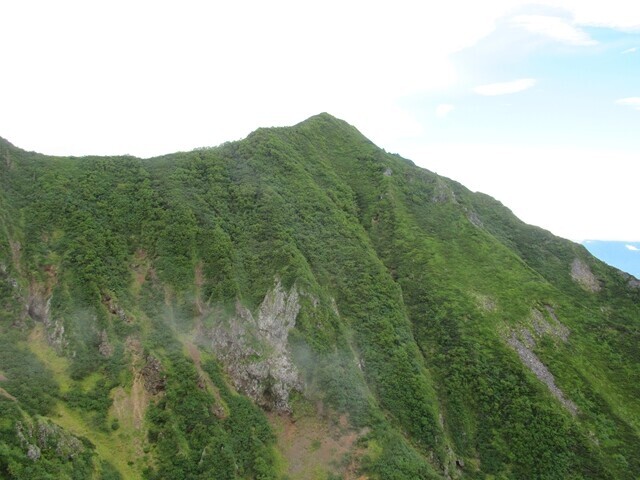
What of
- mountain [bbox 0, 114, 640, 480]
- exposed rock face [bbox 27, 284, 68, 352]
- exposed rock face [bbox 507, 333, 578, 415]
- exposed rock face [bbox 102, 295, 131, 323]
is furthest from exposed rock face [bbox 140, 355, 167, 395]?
exposed rock face [bbox 507, 333, 578, 415]

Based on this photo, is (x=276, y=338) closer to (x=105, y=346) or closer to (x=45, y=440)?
(x=105, y=346)

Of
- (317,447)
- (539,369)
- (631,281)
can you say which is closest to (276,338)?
(317,447)

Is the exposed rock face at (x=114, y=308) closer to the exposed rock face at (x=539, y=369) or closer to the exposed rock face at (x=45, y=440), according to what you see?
the exposed rock face at (x=45, y=440)

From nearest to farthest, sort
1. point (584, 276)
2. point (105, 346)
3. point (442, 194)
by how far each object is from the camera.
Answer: point (105, 346) < point (584, 276) < point (442, 194)

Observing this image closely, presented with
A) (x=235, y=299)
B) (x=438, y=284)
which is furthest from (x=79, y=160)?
(x=438, y=284)

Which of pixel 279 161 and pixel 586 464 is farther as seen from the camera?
pixel 279 161

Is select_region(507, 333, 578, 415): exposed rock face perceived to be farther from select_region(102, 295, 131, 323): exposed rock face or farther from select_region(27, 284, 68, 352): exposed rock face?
select_region(27, 284, 68, 352): exposed rock face

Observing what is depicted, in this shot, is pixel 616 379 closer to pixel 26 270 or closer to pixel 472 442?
pixel 472 442
